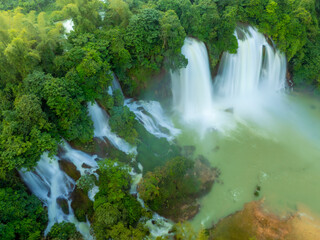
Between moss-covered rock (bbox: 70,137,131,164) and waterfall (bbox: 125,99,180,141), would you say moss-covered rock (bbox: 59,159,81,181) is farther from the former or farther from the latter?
waterfall (bbox: 125,99,180,141)

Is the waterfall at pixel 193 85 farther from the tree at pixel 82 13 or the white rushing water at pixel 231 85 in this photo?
the tree at pixel 82 13

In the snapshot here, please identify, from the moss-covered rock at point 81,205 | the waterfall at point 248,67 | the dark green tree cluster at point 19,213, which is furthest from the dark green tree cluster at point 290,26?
the dark green tree cluster at point 19,213

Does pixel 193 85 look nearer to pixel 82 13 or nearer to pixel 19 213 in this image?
pixel 82 13

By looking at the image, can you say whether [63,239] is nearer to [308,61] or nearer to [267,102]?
[267,102]

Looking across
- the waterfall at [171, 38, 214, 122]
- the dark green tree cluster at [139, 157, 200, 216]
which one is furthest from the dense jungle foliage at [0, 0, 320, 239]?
the waterfall at [171, 38, 214, 122]

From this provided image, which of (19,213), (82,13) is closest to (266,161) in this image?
(19,213)

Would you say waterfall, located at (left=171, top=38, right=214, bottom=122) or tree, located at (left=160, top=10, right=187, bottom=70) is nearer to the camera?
tree, located at (left=160, top=10, right=187, bottom=70)
